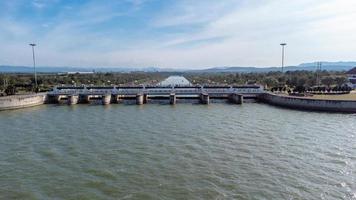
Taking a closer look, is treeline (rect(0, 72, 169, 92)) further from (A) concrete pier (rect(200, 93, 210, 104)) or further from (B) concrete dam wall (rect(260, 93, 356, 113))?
(B) concrete dam wall (rect(260, 93, 356, 113))

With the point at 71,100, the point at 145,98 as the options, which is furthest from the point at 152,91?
the point at 71,100

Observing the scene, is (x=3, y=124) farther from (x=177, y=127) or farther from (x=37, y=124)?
(x=177, y=127)

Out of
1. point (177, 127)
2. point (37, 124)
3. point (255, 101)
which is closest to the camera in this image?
point (177, 127)

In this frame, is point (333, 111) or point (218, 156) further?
point (333, 111)

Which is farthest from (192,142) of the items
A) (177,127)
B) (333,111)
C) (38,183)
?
(333,111)

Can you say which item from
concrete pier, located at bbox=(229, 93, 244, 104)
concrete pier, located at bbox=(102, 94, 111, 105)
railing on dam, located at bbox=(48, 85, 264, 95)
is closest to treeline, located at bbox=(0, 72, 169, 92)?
railing on dam, located at bbox=(48, 85, 264, 95)

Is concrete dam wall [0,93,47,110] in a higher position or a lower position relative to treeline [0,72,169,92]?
lower

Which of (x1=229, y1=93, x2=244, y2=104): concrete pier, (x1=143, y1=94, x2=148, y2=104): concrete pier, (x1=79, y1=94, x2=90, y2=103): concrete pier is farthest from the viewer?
(x1=79, y1=94, x2=90, y2=103): concrete pier
